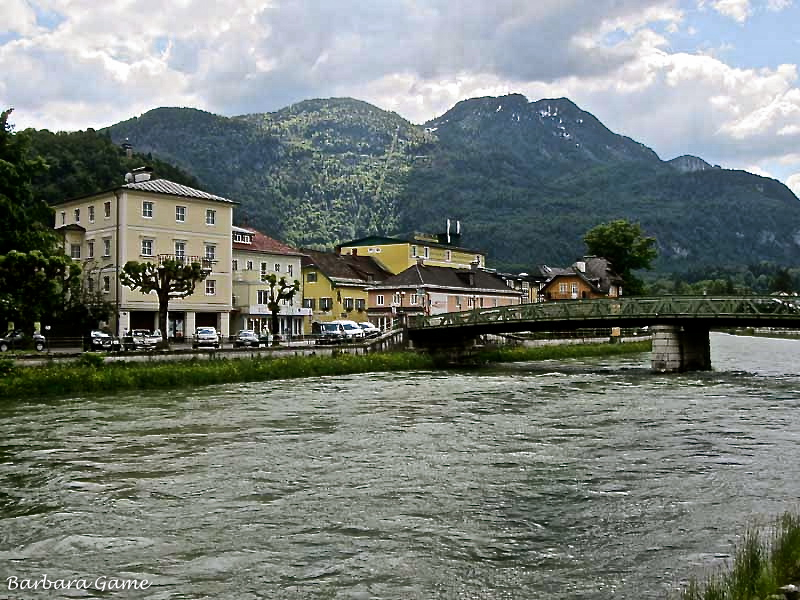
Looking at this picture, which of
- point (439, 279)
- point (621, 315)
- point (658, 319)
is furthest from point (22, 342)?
point (439, 279)

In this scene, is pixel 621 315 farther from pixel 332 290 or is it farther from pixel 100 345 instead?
pixel 332 290

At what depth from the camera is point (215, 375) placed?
4041cm

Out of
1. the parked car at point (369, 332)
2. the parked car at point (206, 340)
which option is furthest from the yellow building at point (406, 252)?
the parked car at point (206, 340)

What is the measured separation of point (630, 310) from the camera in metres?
54.0

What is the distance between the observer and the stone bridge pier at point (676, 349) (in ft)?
168

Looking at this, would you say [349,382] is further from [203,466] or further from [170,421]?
[203,466]

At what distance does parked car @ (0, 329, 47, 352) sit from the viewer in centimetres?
4347

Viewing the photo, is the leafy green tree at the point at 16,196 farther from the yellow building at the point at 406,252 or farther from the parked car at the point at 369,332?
the yellow building at the point at 406,252

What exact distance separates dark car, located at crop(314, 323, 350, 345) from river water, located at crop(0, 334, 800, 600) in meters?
23.3

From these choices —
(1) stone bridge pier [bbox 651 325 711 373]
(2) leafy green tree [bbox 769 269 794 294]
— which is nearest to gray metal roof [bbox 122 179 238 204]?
(1) stone bridge pier [bbox 651 325 711 373]

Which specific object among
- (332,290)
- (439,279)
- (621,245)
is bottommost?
(332,290)

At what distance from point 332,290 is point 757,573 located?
234ft

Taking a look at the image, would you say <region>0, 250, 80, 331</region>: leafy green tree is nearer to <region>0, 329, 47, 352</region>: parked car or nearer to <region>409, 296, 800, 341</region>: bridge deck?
<region>0, 329, 47, 352</region>: parked car

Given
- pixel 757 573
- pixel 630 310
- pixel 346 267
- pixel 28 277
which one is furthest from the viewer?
pixel 346 267
